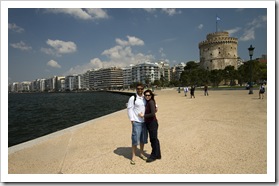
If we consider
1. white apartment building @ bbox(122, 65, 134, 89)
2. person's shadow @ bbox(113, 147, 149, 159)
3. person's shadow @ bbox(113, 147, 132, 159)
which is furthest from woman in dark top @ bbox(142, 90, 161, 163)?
white apartment building @ bbox(122, 65, 134, 89)

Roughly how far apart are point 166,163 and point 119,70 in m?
190

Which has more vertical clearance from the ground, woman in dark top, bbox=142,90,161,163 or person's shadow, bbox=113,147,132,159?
woman in dark top, bbox=142,90,161,163

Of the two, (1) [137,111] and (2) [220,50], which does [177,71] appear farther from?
(1) [137,111]

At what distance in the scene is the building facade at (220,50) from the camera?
80.1m

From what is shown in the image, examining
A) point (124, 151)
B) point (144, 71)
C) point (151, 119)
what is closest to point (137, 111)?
point (151, 119)

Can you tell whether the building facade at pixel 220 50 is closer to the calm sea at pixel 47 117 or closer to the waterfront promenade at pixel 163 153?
the calm sea at pixel 47 117

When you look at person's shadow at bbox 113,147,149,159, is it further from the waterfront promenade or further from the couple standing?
the couple standing

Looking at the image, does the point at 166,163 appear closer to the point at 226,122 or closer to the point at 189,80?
the point at 226,122

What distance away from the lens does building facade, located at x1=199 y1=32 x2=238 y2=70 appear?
8012 cm

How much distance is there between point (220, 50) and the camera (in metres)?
80.4

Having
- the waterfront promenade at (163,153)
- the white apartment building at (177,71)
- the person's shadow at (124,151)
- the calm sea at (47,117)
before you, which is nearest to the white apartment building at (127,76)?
the white apartment building at (177,71)

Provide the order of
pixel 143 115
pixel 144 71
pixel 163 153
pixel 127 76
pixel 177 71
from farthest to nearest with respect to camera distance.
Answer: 1. pixel 127 76
2. pixel 177 71
3. pixel 144 71
4. pixel 163 153
5. pixel 143 115

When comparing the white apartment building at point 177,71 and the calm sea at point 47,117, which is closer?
the calm sea at point 47,117

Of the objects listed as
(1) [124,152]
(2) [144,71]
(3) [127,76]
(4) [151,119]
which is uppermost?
(2) [144,71]
